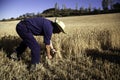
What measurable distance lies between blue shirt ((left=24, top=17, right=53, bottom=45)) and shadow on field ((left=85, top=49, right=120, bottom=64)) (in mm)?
1761

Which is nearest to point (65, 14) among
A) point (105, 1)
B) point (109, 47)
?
point (105, 1)

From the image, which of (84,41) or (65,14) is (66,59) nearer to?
(84,41)

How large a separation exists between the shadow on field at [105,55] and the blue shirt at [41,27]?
5.78ft

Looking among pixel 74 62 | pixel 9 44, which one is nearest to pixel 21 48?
pixel 74 62

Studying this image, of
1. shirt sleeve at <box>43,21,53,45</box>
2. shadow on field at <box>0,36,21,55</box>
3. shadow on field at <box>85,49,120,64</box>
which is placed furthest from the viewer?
shadow on field at <box>0,36,21,55</box>

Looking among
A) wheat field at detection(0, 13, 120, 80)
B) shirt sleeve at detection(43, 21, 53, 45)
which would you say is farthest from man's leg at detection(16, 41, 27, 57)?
shirt sleeve at detection(43, 21, 53, 45)

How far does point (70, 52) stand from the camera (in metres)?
6.70

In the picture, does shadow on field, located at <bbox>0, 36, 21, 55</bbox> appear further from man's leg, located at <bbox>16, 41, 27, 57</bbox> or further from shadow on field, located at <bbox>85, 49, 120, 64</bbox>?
shadow on field, located at <bbox>85, 49, 120, 64</bbox>

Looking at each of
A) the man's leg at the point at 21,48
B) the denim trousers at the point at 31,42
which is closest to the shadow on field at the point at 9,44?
the man's leg at the point at 21,48

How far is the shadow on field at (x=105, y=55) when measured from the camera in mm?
6074

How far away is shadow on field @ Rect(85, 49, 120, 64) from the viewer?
19.9 ft

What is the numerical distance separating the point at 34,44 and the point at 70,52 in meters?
1.69

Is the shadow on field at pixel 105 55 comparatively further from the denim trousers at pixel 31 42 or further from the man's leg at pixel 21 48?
the man's leg at pixel 21 48

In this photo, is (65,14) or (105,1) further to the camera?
(105,1)
